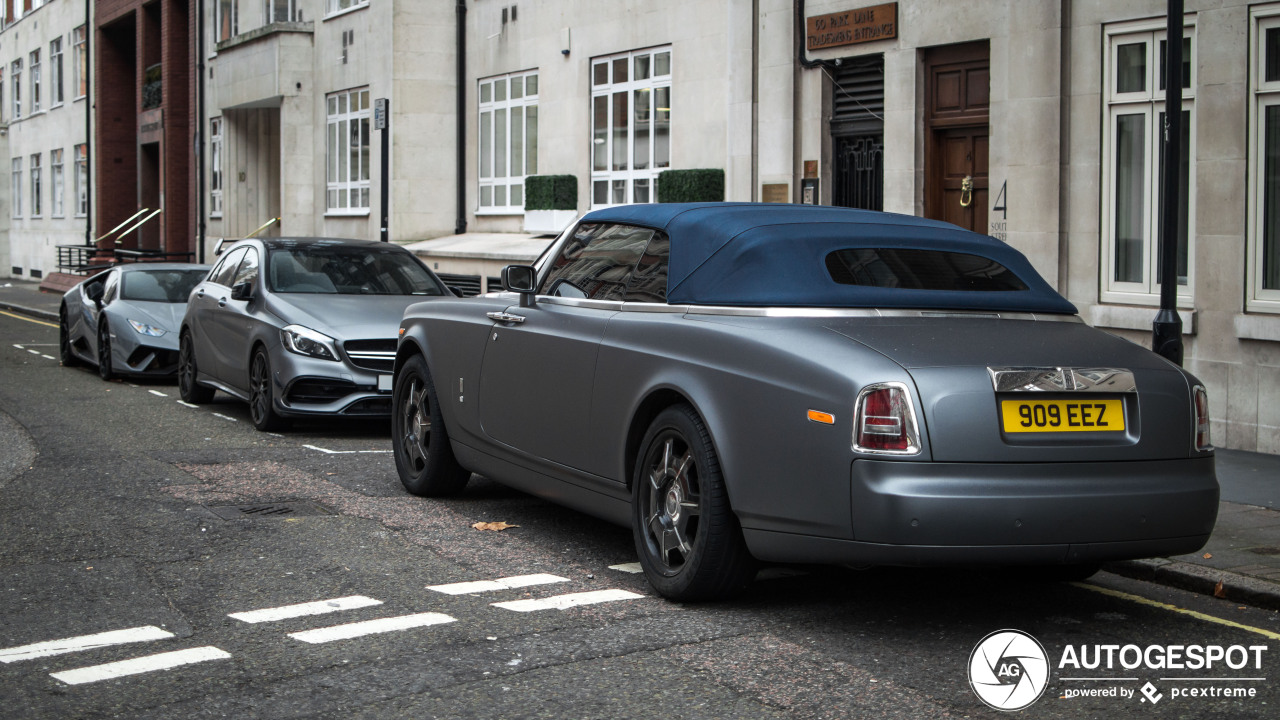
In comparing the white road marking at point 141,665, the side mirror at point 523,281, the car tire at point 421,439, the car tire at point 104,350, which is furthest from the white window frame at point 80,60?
the white road marking at point 141,665

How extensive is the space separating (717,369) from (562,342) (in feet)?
4.38

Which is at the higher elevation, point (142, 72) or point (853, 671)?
point (142, 72)

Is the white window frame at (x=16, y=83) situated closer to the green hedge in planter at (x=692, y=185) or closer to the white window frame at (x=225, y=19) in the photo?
the white window frame at (x=225, y=19)

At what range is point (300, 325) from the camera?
11.3m

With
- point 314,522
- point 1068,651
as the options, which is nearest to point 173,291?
point 314,522

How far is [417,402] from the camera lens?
27.8ft

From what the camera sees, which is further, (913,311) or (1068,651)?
(913,311)

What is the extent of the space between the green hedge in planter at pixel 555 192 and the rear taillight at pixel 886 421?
16.7 metres

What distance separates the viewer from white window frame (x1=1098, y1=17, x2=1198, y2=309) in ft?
37.2

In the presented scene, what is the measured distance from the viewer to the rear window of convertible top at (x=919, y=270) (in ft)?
19.7

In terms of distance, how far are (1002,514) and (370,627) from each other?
2.42 m

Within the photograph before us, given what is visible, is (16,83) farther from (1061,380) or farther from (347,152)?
(1061,380)

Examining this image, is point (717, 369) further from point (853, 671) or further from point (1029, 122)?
point (1029, 122)

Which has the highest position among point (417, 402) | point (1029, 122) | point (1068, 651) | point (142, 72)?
point (142, 72)
